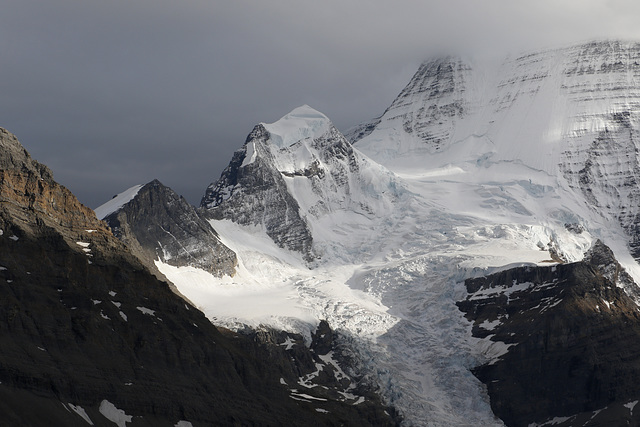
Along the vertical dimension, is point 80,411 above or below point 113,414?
above

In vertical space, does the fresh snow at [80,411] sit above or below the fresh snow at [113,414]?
above

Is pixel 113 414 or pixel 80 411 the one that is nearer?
pixel 80 411

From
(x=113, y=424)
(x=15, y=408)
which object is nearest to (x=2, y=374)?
(x=15, y=408)

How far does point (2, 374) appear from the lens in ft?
613

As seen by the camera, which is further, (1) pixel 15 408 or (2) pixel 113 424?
(2) pixel 113 424

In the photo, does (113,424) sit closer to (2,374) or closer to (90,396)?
(90,396)

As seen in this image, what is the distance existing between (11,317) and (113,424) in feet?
75.4

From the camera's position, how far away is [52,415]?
7338 inches

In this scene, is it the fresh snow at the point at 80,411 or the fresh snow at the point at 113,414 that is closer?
the fresh snow at the point at 80,411

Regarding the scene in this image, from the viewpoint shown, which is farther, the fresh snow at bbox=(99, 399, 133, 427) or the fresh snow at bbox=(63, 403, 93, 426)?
the fresh snow at bbox=(99, 399, 133, 427)

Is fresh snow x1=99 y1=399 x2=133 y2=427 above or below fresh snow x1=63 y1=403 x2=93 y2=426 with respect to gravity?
below

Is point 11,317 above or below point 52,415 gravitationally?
above

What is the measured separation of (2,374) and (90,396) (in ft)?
52.2

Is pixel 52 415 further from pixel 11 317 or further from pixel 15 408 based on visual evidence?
pixel 11 317
